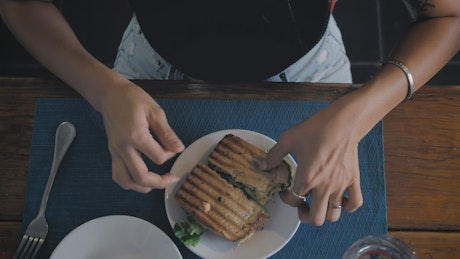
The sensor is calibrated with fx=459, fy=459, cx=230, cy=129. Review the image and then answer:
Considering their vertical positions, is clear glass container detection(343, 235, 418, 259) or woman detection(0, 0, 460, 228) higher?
woman detection(0, 0, 460, 228)

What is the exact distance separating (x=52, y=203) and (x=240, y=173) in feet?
1.24

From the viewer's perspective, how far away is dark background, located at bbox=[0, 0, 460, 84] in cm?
167

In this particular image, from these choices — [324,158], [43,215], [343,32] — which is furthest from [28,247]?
[343,32]

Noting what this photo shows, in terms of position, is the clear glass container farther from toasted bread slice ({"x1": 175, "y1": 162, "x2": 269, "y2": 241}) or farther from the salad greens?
the salad greens

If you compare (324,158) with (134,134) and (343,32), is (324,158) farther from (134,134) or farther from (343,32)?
(343,32)

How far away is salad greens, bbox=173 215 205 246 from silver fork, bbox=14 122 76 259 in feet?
0.85

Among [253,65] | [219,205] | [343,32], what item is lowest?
[343,32]

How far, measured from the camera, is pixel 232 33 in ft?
3.26

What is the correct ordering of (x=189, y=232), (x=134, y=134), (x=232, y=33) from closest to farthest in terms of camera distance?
(x=134, y=134)
(x=189, y=232)
(x=232, y=33)

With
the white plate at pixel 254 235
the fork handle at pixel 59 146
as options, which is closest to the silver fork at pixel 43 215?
the fork handle at pixel 59 146

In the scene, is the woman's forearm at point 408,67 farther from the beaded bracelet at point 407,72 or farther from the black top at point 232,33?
the black top at point 232,33

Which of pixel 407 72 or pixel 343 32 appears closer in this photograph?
pixel 407 72

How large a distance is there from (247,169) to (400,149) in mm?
323

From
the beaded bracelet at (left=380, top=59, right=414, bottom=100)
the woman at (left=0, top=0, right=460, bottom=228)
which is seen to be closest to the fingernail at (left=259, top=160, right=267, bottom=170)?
the woman at (left=0, top=0, right=460, bottom=228)
